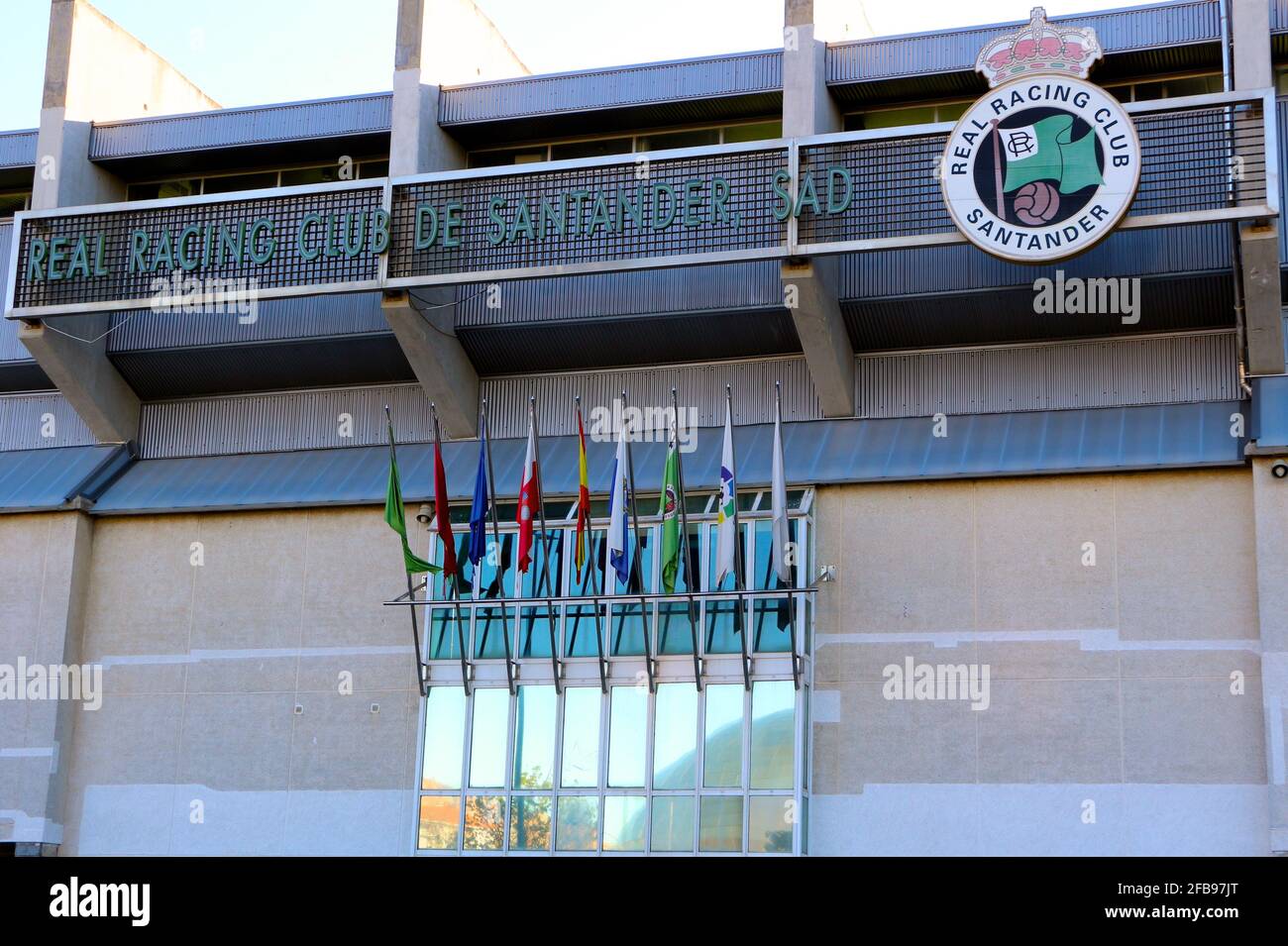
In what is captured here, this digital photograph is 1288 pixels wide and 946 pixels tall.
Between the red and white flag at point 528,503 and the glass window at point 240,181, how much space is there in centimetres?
961

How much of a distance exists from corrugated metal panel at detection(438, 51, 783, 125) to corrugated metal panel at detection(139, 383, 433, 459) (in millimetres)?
5326

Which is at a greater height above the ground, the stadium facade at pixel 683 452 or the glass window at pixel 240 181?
the glass window at pixel 240 181

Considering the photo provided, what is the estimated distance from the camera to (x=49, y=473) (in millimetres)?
33531

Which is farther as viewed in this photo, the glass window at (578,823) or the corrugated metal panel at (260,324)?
the corrugated metal panel at (260,324)

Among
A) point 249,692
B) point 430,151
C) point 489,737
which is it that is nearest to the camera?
point 489,737

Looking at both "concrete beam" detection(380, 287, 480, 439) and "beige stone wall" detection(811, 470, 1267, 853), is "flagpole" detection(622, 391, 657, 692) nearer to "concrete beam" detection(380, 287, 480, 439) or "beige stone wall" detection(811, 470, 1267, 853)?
"beige stone wall" detection(811, 470, 1267, 853)

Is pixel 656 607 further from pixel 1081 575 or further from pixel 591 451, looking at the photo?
pixel 1081 575

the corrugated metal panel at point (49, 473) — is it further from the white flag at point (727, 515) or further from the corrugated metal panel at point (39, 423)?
the white flag at point (727, 515)

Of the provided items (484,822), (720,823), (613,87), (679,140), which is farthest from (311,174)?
(720,823)

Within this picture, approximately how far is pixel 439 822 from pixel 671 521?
20.6 feet

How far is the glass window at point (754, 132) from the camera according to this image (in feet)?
106

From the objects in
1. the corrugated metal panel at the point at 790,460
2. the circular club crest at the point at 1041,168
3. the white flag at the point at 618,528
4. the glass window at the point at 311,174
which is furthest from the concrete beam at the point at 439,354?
the circular club crest at the point at 1041,168

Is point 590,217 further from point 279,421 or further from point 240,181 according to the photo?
point 240,181

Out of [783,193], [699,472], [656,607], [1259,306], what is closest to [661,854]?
[656,607]
